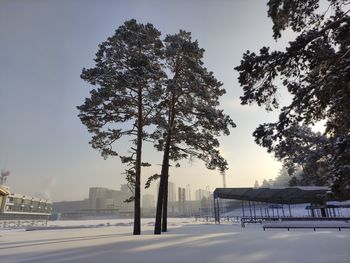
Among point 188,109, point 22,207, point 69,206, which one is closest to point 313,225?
point 188,109

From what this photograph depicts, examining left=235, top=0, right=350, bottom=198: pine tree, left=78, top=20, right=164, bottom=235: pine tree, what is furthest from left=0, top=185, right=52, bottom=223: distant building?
left=235, top=0, right=350, bottom=198: pine tree

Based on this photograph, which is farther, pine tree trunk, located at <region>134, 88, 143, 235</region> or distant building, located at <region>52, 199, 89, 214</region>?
distant building, located at <region>52, 199, 89, 214</region>

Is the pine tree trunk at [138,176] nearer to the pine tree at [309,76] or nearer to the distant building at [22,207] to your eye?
the pine tree at [309,76]

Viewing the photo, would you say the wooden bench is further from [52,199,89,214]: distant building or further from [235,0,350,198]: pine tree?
[52,199,89,214]: distant building

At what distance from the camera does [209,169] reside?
60.1ft

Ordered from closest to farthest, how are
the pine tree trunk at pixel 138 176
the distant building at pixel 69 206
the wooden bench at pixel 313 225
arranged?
1. the wooden bench at pixel 313 225
2. the pine tree trunk at pixel 138 176
3. the distant building at pixel 69 206

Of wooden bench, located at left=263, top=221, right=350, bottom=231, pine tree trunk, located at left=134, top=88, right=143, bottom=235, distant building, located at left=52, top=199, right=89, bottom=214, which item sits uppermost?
distant building, located at left=52, top=199, right=89, bottom=214

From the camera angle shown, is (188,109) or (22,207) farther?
(22,207)

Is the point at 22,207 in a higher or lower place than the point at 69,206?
lower

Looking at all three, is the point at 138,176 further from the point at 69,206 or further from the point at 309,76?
the point at 69,206

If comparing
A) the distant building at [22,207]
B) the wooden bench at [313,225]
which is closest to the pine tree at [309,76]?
the wooden bench at [313,225]

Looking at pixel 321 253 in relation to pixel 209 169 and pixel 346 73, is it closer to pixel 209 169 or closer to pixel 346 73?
pixel 346 73

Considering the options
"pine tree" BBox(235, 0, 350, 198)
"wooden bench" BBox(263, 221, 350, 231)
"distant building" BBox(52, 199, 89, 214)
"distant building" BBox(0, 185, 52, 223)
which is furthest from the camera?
"distant building" BBox(52, 199, 89, 214)

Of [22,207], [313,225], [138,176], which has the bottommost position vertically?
[313,225]
